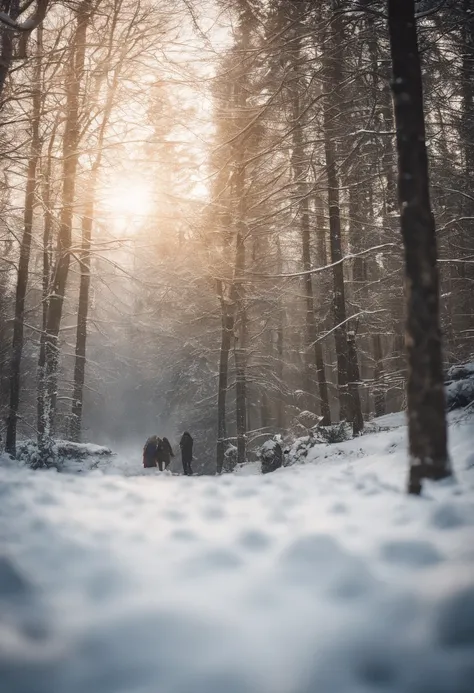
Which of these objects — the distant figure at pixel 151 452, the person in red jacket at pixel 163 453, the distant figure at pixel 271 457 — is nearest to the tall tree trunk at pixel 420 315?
the distant figure at pixel 271 457

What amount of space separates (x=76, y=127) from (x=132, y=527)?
8.22 m

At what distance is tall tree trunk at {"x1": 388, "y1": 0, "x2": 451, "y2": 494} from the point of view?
2.78 metres

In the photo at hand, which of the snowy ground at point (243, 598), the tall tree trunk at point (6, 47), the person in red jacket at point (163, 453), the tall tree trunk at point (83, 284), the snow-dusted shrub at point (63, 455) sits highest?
the tall tree trunk at point (6, 47)

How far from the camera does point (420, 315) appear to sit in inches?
110

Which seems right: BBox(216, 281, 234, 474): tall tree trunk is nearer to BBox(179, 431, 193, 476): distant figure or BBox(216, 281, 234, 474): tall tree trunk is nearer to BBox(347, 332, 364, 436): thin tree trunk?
BBox(179, 431, 193, 476): distant figure

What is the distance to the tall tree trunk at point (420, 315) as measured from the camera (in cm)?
278

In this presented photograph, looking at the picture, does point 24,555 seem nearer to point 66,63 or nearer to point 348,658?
point 348,658

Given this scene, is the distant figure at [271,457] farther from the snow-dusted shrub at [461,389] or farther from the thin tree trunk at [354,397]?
the snow-dusted shrub at [461,389]

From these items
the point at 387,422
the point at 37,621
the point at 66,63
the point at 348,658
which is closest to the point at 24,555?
the point at 37,621

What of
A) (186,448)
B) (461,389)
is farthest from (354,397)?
(186,448)

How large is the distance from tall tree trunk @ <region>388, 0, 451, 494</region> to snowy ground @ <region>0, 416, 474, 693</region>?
235 millimetres

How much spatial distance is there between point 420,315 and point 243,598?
2198 millimetres

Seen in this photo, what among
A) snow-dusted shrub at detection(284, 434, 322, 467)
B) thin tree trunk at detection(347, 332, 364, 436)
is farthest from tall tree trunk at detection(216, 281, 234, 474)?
thin tree trunk at detection(347, 332, 364, 436)

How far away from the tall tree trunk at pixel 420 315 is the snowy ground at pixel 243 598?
0.23 m
